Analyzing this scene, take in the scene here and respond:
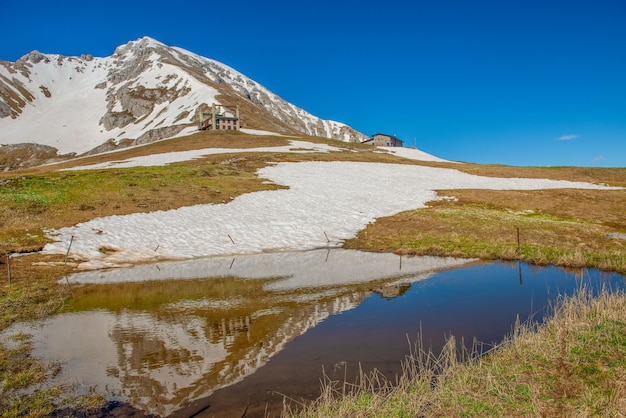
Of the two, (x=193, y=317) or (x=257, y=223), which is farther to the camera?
(x=257, y=223)

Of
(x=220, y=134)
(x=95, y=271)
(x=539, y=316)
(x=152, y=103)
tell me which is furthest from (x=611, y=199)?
(x=152, y=103)

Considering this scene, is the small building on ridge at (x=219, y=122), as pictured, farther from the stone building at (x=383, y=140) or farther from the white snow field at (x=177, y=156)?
the stone building at (x=383, y=140)

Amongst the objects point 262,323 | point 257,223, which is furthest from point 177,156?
point 262,323

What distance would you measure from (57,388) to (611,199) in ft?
169

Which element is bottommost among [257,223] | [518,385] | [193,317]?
[193,317]

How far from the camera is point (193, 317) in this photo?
13109 millimetres

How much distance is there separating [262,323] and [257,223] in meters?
18.9

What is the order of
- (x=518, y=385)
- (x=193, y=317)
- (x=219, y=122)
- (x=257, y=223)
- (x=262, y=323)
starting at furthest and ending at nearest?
(x=219, y=122), (x=257, y=223), (x=193, y=317), (x=262, y=323), (x=518, y=385)

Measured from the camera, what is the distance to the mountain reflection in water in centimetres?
889

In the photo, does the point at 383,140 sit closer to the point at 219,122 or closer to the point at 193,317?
the point at 219,122

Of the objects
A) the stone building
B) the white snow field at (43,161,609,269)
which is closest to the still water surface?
the white snow field at (43,161,609,269)

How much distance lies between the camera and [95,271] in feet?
68.5

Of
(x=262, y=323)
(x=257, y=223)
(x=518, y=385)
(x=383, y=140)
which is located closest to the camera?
(x=518, y=385)

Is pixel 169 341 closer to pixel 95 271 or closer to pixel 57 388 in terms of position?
pixel 57 388
